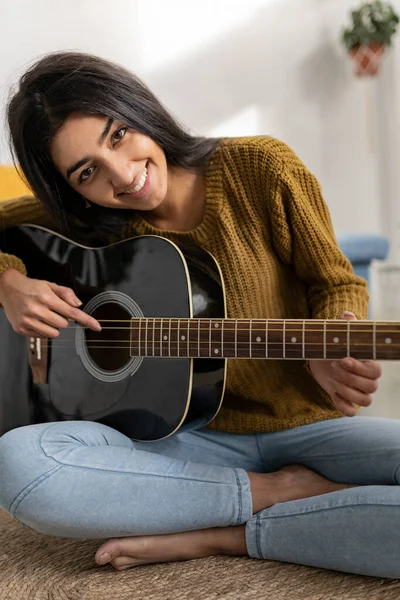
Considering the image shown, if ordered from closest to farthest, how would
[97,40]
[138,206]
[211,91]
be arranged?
[138,206], [97,40], [211,91]

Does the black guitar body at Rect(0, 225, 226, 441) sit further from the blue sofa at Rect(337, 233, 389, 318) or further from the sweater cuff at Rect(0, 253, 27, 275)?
the blue sofa at Rect(337, 233, 389, 318)

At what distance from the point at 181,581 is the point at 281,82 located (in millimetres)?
3131

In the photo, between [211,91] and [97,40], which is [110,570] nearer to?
[97,40]

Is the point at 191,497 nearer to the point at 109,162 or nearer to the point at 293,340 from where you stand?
the point at 293,340

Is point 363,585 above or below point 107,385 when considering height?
below

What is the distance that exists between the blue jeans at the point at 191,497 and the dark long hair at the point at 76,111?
40 cm

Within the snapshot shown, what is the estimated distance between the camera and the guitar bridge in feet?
3.79

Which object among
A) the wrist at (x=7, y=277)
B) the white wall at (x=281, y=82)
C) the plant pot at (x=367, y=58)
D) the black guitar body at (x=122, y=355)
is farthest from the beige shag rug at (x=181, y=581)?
the plant pot at (x=367, y=58)

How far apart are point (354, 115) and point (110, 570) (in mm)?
3225

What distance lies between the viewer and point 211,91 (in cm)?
340

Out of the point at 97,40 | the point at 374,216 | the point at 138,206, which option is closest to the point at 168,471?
the point at 138,206

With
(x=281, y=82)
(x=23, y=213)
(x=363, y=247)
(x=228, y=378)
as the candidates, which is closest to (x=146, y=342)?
(x=228, y=378)

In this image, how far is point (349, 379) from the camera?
3.11ft

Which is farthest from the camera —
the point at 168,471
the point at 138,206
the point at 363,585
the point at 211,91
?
the point at 211,91
